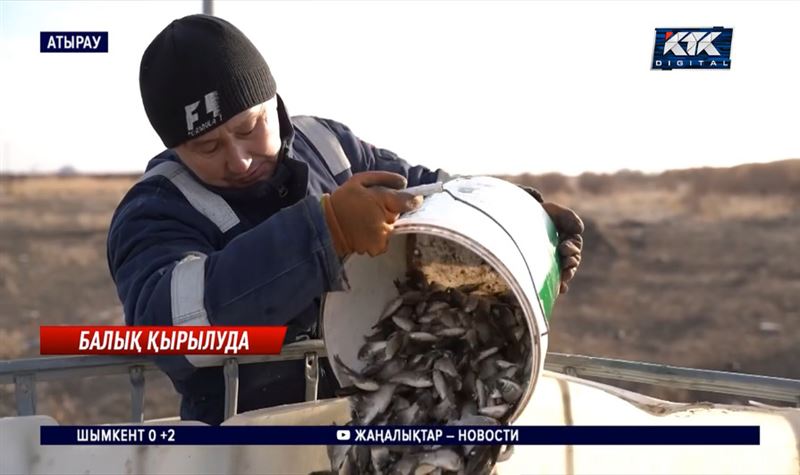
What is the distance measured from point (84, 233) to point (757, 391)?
36.9 feet

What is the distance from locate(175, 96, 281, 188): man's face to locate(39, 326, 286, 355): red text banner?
→ 0.36 m

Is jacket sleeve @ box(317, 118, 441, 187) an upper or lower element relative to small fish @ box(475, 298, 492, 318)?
upper

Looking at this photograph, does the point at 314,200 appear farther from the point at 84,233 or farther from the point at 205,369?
the point at 84,233

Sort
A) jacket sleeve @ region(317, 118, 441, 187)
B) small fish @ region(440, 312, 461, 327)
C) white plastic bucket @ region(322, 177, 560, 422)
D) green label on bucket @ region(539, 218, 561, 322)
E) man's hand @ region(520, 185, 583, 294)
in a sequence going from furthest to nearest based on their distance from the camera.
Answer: jacket sleeve @ region(317, 118, 441, 187)
man's hand @ region(520, 185, 583, 294)
small fish @ region(440, 312, 461, 327)
green label on bucket @ region(539, 218, 561, 322)
white plastic bucket @ region(322, 177, 560, 422)

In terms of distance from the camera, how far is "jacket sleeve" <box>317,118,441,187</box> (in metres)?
2.40

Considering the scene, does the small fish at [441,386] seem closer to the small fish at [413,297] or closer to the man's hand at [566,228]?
the small fish at [413,297]

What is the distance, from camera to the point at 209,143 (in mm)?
1930

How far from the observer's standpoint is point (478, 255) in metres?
1.60

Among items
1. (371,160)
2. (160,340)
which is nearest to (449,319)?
(160,340)

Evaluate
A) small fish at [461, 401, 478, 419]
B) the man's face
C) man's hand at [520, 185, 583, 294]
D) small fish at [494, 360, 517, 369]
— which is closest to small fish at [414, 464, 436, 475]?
small fish at [461, 401, 478, 419]

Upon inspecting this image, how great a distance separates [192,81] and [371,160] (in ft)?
2.11

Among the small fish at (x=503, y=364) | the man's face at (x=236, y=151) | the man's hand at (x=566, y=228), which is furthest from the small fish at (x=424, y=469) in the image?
the man's face at (x=236, y=151)

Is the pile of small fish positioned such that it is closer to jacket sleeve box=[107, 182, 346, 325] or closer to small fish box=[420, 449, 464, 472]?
small fish box=[420, 449, 464, 472]

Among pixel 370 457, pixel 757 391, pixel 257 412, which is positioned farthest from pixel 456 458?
pixel 757 391
